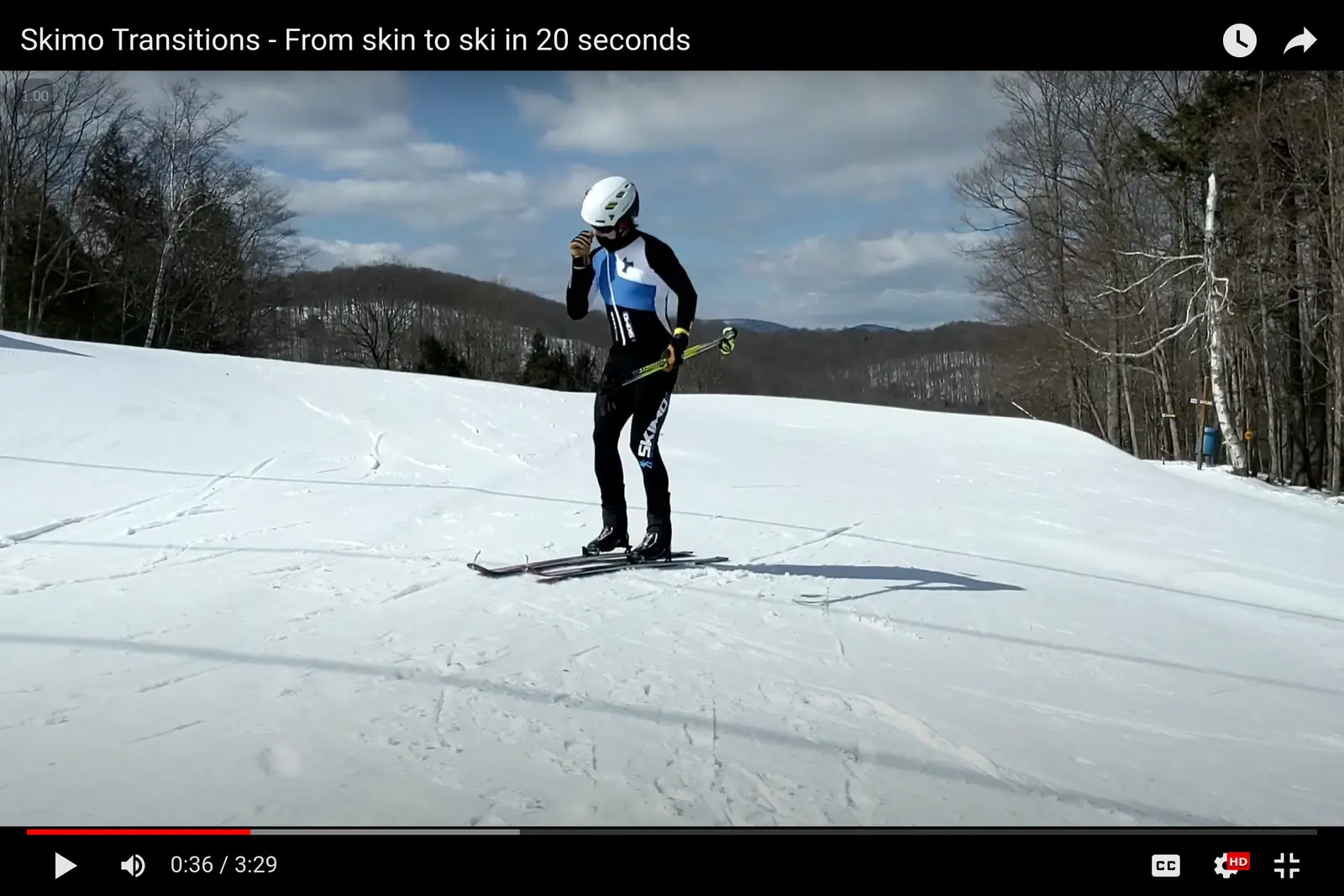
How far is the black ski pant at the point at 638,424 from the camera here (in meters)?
5.00

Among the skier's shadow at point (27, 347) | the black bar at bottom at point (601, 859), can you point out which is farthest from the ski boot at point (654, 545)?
the skier's shadow at point (27, 347)

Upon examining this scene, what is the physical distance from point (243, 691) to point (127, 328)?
3287cm

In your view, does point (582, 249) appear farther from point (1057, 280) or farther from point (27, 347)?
point (1057, 280)

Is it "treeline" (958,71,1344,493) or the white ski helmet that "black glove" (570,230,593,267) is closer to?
the white ski helmet

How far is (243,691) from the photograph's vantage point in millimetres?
2830

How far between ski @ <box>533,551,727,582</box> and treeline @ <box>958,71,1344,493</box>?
12.5 metres

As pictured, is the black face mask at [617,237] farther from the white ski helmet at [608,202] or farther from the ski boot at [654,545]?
the ski boot at [654,545]

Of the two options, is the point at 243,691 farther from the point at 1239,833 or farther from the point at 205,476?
the point at 205,476

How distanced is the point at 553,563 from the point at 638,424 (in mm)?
932

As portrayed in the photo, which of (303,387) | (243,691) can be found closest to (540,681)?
(243,691)

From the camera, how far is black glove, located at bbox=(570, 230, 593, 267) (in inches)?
190

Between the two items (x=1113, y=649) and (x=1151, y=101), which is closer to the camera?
(x=1113, y=649)
